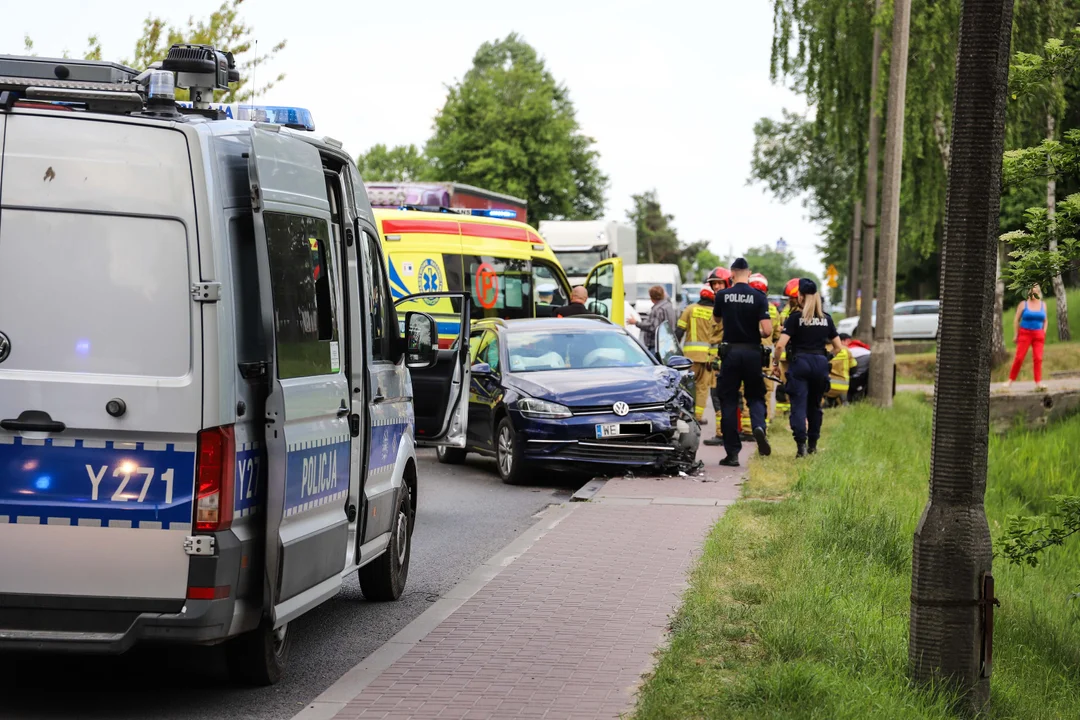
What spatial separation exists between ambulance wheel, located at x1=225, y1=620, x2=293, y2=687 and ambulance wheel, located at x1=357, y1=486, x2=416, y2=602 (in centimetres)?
176

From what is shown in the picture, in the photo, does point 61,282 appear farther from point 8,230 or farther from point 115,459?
point 115,459

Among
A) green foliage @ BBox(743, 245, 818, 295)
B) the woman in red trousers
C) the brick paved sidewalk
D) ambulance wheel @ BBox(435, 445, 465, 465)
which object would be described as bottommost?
ambulance wheel @ BBox(435, 445, 465, 465)

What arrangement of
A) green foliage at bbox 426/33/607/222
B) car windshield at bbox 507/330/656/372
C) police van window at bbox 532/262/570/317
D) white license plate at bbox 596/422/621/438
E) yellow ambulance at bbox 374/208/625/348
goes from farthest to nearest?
green foliage at bbox 426/33/607/222
police van window at bbox 532/262/570/317
yellow ambulance at bbox 374/208/625/348
car windshield at bbox 507/330/656/372
white license plate at bbox 596/422/621/438

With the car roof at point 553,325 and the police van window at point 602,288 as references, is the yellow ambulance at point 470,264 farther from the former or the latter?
the police van window at point 602,288

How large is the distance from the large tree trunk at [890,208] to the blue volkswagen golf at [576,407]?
7950 millimetres

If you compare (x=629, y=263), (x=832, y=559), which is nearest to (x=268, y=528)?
(x=832, y=559)

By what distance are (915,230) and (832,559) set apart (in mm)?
23590

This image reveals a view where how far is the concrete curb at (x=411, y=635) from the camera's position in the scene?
234 inches

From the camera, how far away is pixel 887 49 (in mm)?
27547

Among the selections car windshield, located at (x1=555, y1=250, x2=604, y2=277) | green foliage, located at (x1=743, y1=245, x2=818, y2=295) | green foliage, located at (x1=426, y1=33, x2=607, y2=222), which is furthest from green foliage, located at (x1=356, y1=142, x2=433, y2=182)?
car windshield, located at (x1=555, y1=250, x2=604, y2=277)

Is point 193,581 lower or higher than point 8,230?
lower

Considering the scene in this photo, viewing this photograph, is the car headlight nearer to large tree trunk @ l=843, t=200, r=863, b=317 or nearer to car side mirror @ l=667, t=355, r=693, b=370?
car side mirror @ l=667, t=355, r=693, b=370

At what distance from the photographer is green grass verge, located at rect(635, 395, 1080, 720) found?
576 centimetres

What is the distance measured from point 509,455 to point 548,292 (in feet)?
25.3
